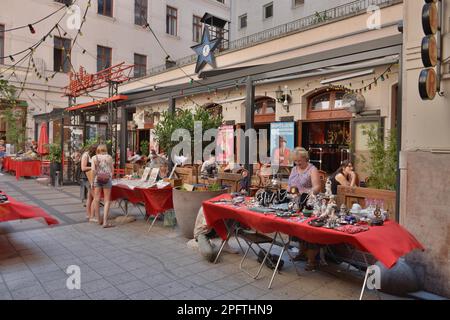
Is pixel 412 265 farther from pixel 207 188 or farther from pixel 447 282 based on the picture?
pixel 207 188

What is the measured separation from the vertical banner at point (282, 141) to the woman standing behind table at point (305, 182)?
595 centimetres

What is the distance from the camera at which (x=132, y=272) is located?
172 inches

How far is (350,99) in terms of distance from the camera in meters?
9.27

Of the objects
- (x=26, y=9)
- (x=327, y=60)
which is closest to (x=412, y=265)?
(x=327, y=60)

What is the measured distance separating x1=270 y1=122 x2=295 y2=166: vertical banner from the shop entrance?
0.54 m

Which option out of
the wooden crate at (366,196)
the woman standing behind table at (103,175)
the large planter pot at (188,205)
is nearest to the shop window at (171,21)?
the woman standing behind table at (103,175)

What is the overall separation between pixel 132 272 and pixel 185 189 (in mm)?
1957

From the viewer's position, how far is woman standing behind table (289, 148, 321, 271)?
4.56 m

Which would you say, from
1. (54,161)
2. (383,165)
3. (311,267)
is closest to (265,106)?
(383,165)

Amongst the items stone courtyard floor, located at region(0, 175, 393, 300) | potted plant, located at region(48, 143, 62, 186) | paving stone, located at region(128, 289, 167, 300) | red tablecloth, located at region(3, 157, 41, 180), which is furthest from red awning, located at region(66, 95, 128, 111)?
paving stone, located at region(128, 289, 167, 300)

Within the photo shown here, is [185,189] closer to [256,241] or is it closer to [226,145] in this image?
[256,241]

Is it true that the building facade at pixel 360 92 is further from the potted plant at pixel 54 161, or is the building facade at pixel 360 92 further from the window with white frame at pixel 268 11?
the window with white frame at pixel 268 11
